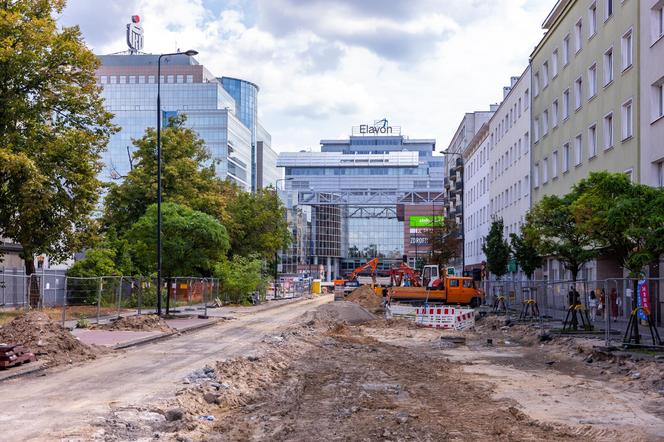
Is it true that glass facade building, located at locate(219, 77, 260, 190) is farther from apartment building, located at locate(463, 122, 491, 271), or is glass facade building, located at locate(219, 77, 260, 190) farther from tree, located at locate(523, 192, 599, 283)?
tree, located at locate(523, 192, 599, 283)

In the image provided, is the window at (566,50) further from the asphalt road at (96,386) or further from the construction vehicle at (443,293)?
the asphalt road at (96,386)

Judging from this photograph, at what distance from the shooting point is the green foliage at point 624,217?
19.2 meters

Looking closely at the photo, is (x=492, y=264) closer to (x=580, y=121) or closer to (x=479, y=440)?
(x=580, y=121)

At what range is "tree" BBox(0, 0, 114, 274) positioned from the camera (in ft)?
111

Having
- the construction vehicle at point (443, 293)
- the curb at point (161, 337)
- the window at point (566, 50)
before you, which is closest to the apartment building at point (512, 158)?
the construction vehicle at point (443, 293)

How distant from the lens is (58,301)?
2867 cm

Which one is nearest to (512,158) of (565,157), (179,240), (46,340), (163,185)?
(565,157)

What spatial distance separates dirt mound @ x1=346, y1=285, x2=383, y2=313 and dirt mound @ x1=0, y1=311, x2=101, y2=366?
37124 mm

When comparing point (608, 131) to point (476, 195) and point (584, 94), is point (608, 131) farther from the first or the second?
point (476, 195)

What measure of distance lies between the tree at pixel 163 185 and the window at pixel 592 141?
24081 millimetres

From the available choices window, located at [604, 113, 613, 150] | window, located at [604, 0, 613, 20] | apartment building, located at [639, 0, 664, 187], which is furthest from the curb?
window, located at [604, 0, 613, 20]

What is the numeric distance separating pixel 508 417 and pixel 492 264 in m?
40.5

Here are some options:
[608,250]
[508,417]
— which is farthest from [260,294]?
[508,417]

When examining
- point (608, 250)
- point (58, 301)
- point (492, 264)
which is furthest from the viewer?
point (492, 264)
